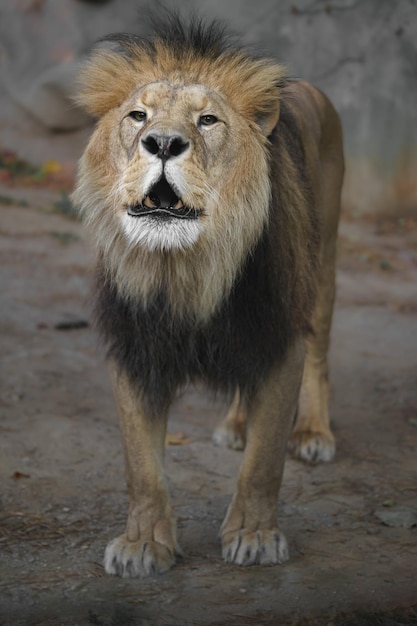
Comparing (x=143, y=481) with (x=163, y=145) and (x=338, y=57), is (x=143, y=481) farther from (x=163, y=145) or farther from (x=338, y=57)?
(x=338, y=57)

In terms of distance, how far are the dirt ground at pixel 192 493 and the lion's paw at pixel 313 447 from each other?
6 cm

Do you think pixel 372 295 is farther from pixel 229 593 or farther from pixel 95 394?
pixel 229 593

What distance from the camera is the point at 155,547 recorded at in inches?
141

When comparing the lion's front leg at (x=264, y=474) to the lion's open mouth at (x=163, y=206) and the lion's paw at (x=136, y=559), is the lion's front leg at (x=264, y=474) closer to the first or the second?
the lion's paw at (x=136, y=559)

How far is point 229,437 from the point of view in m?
4.91

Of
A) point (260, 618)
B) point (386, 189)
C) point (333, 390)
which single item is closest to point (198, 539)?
point (260, 618)

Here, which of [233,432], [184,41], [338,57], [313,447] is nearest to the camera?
[184,41]

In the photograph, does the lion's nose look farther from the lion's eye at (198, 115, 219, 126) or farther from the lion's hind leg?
the lion's hind leg

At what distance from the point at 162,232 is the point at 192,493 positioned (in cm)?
158

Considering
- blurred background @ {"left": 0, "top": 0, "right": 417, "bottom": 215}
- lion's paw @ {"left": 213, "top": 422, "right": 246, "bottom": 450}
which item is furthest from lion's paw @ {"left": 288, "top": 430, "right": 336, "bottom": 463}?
blurred background @ {"left": 0, "top": 0, "right": 417, "bottom": 215}

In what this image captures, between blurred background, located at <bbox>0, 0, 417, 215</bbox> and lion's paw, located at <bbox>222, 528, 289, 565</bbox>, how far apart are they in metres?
6.69

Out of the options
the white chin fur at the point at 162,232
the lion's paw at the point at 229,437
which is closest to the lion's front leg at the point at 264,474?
the white chin fur at the point at 162,232

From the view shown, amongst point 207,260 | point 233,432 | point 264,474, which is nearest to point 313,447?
point 233,432

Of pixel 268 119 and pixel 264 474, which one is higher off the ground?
pixel 268 119
